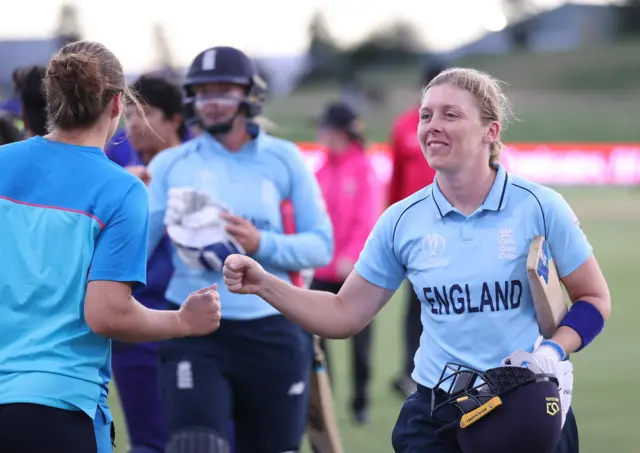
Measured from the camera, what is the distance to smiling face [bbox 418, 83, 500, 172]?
148 inches

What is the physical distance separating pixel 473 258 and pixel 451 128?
46cm

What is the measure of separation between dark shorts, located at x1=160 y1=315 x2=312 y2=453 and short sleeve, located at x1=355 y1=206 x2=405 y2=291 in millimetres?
879

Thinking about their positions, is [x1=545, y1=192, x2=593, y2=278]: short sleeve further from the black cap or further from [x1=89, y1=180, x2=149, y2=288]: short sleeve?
the black cap

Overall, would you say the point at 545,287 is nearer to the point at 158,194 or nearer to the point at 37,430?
the point at 37,430

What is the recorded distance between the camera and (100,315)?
126 inches

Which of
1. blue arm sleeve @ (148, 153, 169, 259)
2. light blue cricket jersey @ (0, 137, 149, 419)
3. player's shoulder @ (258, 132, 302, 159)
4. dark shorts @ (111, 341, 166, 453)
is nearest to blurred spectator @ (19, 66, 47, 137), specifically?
blue arm sleeve @ (148, 153, 169, 259)

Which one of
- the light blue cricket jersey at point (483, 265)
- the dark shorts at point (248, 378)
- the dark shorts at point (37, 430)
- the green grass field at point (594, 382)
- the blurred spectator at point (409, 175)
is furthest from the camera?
the blurred spectator at point (409, 175)

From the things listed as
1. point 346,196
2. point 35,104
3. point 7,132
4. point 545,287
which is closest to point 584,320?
point 545,287

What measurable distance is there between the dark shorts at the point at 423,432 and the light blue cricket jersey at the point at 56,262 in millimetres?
1159

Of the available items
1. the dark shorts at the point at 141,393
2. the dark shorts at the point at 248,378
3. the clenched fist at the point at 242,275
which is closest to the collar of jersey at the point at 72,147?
the clenched fist at the point at 242,275

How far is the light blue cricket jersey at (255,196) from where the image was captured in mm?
4797

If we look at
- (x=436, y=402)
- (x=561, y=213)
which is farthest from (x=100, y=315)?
(x=561, y=213)

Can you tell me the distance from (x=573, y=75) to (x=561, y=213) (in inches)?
2244

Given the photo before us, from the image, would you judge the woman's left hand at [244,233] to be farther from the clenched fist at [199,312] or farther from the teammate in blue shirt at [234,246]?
the clenched fist at [199,312]
